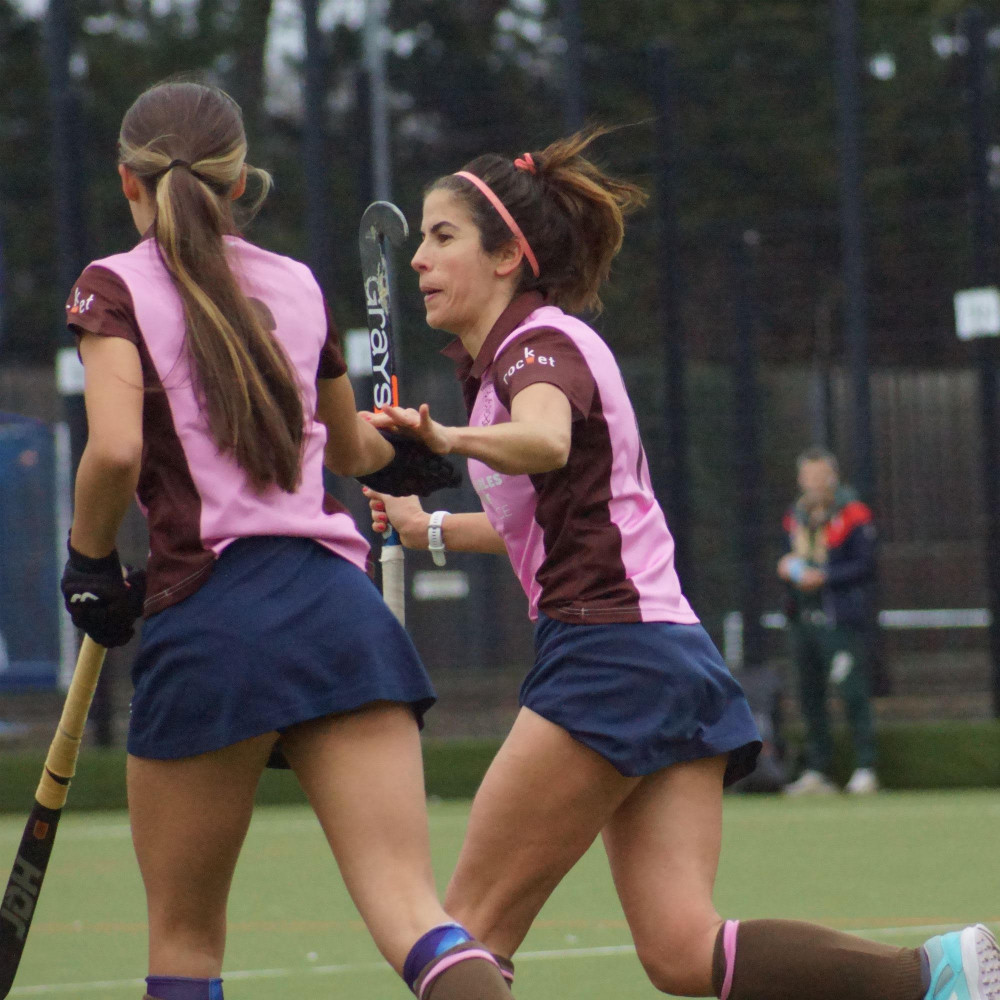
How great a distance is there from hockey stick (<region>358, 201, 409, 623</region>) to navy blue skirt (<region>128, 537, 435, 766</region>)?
584 mm

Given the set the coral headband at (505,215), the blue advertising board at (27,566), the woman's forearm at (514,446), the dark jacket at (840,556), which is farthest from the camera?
the blue advertising board at (27,566)

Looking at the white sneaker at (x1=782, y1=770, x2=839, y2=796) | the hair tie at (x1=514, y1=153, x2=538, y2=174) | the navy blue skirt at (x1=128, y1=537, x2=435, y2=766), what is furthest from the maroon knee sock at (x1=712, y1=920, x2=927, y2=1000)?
the white sneaker at (x1=782, y1=770, x2=839, y2=796)

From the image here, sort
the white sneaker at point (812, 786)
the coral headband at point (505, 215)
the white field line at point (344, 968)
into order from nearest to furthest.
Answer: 1. the coral headband at point (505, 215)
2. the white field line at point (344, 968)
3. the white sneaker at point (812, 786)

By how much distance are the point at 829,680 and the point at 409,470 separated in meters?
7.30

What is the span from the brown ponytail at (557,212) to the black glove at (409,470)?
1.31 ft

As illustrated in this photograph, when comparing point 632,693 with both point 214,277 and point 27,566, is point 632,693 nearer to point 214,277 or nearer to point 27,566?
point 214,277

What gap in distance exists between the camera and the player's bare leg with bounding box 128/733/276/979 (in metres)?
3.12

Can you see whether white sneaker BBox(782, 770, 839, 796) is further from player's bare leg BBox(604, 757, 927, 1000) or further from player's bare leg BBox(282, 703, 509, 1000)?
player's bare leg BBox(282, 703, 509, 1000)

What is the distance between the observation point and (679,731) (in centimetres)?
352

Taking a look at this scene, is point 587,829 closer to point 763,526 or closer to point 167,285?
point 167,285

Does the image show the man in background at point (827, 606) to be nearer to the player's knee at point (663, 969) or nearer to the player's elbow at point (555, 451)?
the player's knee at point (663, 969)

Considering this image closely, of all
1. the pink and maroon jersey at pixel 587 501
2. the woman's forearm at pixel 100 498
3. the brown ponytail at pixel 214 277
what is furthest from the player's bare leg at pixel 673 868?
the woman's forearm at pixel 100 498

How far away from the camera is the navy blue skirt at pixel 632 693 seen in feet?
11.4

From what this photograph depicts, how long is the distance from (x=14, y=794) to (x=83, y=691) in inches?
313
